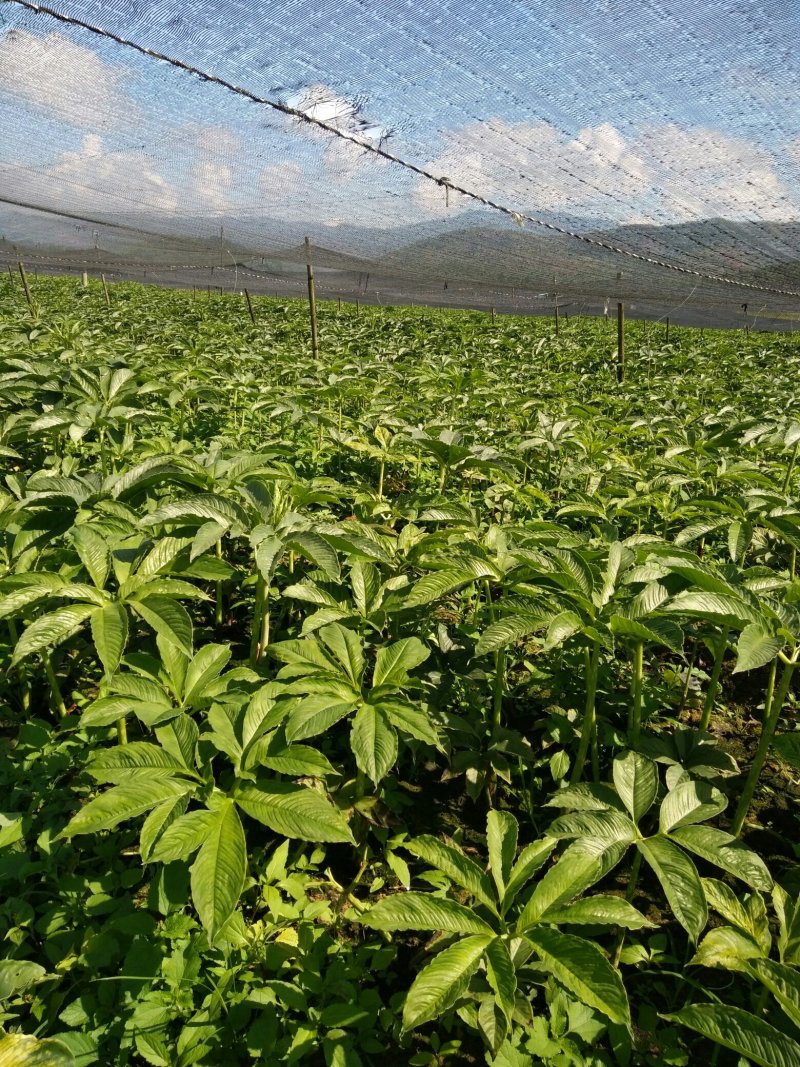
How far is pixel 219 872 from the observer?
1.06m

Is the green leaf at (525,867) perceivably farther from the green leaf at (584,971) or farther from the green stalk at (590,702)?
the green stalk at (590,702)

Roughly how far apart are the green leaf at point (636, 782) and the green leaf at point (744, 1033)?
0.35 meters

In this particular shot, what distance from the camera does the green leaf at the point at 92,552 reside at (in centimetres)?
151

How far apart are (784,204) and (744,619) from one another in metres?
9.36

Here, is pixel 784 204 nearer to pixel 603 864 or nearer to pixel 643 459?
pixel 643 459

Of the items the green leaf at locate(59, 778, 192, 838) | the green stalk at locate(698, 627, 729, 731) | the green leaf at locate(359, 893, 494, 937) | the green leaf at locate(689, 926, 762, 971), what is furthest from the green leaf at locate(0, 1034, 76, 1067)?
the green stalk at locate(698, 627, 729, 731)

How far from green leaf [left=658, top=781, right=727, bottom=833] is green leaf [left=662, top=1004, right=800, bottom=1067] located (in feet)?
1.08

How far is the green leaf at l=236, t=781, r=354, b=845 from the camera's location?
115 cm

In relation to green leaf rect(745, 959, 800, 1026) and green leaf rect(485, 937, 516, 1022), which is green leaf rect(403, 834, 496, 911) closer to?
green leaf rect(485, 937, 516, 1022)

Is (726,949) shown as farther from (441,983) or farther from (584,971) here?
(441,983)

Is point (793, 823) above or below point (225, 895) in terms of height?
below

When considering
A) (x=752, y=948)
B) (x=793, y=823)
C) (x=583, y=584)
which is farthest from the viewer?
(x=793, y=823)

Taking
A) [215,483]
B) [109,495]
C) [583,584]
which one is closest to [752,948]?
[583,584]

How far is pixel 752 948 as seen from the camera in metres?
1.03
